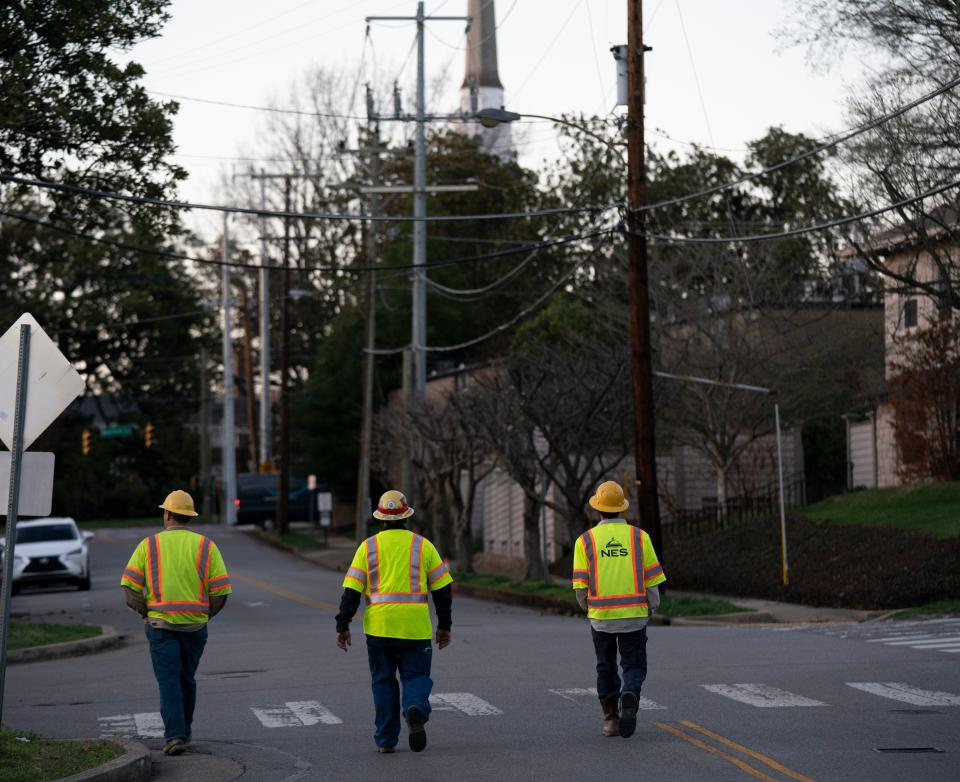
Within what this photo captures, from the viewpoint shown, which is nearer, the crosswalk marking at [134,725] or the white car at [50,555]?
the crosswalk marking at [134,725]

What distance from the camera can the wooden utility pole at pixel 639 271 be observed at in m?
26.8

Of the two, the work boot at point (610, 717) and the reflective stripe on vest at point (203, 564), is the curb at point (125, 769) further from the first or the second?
the work boot at point (610, 717)

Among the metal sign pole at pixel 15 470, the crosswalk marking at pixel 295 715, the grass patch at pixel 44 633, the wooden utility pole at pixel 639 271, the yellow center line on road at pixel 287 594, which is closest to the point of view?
the metal sign pole at pixel 15 470

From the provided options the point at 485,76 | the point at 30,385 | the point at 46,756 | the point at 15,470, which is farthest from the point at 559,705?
the point at 485,76

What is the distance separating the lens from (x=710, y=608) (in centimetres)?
2728

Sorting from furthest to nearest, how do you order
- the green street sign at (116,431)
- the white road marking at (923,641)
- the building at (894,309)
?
the green street sign at (116,431) < the building at (894,309) < the white road marking at (923,641)

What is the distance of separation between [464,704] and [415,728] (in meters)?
3.04

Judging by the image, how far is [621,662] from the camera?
11.4 m

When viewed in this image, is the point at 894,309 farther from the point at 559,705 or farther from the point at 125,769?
the point at 125,769

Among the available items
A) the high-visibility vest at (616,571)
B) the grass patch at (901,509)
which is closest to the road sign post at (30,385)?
the high-visibility vest at (616,571)

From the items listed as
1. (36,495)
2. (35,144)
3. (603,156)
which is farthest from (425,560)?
(603,156)

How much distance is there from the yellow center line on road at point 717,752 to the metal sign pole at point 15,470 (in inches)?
184

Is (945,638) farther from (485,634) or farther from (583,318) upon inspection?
(583,318)

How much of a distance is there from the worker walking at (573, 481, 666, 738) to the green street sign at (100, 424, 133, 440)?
2669 inches
